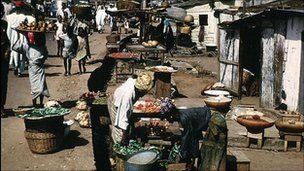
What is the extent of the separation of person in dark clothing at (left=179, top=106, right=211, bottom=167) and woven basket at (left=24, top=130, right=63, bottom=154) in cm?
297

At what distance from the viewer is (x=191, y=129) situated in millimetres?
8281

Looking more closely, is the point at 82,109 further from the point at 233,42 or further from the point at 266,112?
the point at 233,42

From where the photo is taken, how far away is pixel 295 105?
12.9m

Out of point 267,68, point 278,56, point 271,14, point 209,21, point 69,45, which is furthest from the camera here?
point 209,21

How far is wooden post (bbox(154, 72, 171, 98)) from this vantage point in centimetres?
1464

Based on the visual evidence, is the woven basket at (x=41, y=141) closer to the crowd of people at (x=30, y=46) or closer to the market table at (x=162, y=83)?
the crowd of people at (x=30, y=46)

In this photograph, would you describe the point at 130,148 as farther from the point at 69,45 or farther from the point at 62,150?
the point at 69,45

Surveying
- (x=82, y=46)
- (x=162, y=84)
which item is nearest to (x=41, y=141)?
(x=162, y=84)

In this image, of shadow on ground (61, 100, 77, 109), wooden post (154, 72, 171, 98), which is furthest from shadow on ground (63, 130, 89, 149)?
wooden post (154, 72, 171, 98)

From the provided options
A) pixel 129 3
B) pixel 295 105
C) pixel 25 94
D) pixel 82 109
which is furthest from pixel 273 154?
pixel 129 3

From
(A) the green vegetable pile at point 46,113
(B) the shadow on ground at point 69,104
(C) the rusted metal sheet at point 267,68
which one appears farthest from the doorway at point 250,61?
(A) the green vegetable pile at point 46,113

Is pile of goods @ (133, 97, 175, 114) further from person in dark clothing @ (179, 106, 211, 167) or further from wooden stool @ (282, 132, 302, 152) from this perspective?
wooden stool @ (282, 132, 302, 152)

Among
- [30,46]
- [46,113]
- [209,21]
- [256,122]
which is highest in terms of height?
[209,21]

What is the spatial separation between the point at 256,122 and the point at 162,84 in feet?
16.9
